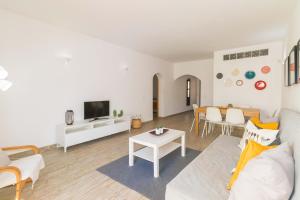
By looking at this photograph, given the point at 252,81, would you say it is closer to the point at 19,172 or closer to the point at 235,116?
the point at 235,116

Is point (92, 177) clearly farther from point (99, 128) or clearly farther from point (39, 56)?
point (39, 56)

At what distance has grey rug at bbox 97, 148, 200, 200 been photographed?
6.27 ft

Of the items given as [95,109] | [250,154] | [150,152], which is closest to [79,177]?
[150,152]

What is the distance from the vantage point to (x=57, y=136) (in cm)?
322

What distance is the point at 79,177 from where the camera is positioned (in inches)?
85.2

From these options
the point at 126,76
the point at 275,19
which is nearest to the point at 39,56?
the point at 126,76

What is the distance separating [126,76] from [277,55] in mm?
4375

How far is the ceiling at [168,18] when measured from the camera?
2.38 m

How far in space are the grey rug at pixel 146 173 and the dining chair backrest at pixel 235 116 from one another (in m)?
1.45

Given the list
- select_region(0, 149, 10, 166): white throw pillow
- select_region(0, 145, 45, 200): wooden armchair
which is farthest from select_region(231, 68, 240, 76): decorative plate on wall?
select_region(0, 149, 10, 166): white throw pillow

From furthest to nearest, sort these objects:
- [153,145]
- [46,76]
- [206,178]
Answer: [46,76] < [153,145] < [206,178]

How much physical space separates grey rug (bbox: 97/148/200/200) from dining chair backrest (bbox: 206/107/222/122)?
4.58 ft

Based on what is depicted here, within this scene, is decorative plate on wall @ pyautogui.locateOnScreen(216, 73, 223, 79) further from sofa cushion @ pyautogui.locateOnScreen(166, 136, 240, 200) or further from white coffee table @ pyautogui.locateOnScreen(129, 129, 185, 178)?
sofa cushion @ pyautogui.locateOnScreen(166, 136, 240, 200)

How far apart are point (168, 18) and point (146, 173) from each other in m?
Answer: 2.73
